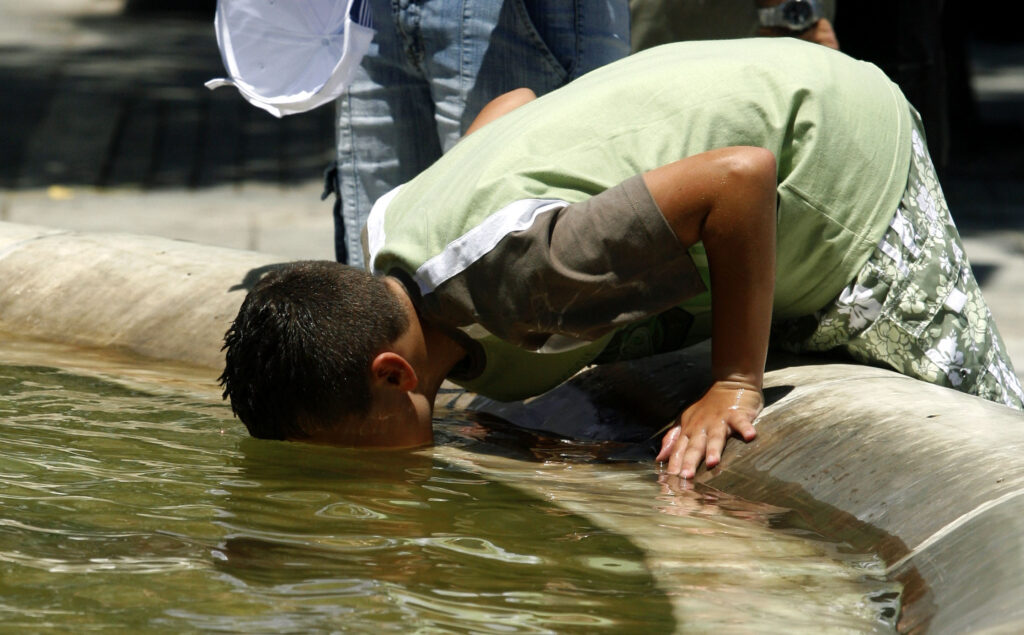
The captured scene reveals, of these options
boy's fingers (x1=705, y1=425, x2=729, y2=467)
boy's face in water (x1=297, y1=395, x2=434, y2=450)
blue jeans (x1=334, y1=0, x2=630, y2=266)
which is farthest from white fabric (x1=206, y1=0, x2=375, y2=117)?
boy's fingers (x1=705, y1=425, x2=729, y2=467)

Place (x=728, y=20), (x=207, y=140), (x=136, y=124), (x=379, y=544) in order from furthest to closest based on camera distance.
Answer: (x=136, y=124) < (x=207, y=140) < (x=728, y=20) < (x=379, y=544)

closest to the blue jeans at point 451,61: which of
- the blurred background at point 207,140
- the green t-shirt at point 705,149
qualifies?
the green t-shirt at point 705,149

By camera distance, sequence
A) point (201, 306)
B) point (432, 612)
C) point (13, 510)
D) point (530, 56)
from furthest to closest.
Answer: point (201, 306)
point (530, 56)
point (13, 510)
point (432, 612)

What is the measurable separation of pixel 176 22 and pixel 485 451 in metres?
11.1

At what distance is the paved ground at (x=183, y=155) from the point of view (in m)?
6.57

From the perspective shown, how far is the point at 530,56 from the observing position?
136 inches

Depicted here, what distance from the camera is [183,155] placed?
8.24 meters

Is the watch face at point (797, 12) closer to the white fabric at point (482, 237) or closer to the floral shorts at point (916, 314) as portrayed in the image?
the floral shorts at point (916, 314)

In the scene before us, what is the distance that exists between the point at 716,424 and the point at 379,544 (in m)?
0.77

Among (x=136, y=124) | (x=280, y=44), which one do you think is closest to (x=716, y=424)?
(x=280, y=44)

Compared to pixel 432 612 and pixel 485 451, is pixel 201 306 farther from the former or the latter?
pixel 432 612

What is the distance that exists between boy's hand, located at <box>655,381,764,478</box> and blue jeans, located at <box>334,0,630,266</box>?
107 cm

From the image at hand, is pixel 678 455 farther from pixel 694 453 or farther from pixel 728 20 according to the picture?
pixel 728 20

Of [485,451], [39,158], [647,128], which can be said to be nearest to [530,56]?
[647,128]
